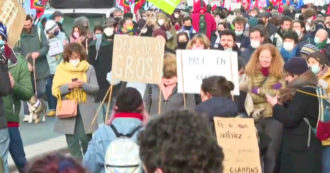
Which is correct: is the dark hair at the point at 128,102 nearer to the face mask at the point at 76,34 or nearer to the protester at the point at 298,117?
the protester at the point at 298,117

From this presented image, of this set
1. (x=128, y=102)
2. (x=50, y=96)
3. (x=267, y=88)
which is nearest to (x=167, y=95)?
(x=267, y=88)

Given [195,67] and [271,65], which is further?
[271,65]

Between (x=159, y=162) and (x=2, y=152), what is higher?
(x=159, y=162)

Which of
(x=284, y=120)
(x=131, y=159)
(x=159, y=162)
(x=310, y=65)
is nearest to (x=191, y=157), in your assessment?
(x=159, y=162)

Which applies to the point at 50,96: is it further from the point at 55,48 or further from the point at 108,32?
the point at 108,32

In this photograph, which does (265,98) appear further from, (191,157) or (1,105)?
(191,157)

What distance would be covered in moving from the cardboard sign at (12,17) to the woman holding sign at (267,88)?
2294mm

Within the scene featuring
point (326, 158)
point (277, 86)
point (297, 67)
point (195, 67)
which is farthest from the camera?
point (195, 67)

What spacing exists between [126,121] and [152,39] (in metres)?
2.68

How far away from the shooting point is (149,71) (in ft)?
27.8

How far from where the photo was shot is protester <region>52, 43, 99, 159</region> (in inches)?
373

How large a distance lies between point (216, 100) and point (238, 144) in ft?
1.29

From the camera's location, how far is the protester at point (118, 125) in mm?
6027

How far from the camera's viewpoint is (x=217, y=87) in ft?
22.7
